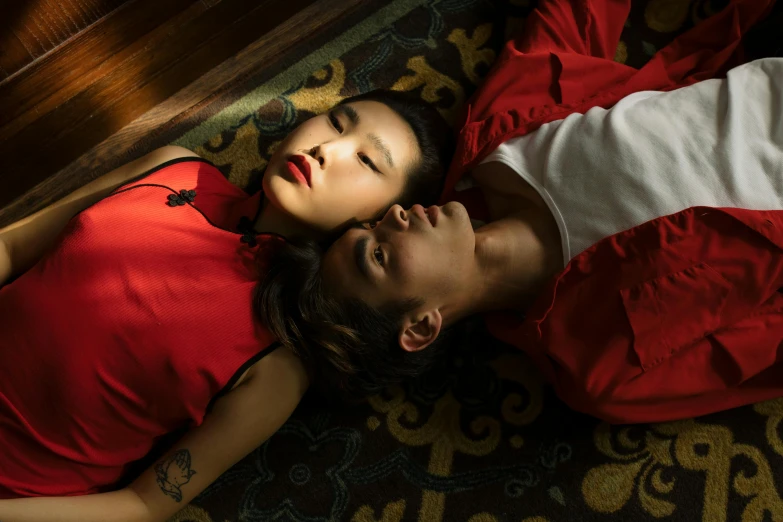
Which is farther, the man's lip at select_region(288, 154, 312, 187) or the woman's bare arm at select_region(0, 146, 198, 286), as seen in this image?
the woman's bare arm at select_region(0, 146, 198, 286)

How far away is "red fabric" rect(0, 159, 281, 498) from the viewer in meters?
0.97

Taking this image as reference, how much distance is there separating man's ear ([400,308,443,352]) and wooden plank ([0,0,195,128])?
79 centimetres

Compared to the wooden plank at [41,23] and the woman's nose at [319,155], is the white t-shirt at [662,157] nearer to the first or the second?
the woman's nose at [319,155]

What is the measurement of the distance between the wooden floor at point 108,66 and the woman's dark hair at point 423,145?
321 mm

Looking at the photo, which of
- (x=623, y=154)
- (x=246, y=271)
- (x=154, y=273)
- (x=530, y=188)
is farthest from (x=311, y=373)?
(x=623, y=154)

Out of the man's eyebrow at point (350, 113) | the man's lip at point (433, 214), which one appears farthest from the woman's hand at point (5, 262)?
the man's lip at point (433, 214)

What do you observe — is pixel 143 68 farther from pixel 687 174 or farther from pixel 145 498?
pixel 687 174

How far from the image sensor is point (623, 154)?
102 centimetres

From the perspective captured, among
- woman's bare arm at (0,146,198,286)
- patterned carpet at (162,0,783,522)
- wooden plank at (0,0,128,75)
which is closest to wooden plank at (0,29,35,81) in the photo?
wooden plank at (0,0,128,75)

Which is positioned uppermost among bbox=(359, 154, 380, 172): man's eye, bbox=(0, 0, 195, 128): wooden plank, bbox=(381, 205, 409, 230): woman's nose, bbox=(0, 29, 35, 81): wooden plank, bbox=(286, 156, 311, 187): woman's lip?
bbox=(0, 29, 35, 81): wooden plank

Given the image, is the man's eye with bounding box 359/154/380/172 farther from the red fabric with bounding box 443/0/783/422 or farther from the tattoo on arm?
the tattoo on arm

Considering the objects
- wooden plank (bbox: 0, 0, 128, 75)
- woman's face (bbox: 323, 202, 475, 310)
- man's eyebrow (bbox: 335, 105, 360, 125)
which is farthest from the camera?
wooden plank (bbox: 0, 0, 128, 75)

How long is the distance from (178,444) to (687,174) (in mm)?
939

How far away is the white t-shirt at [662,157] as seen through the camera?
0.99 meters
